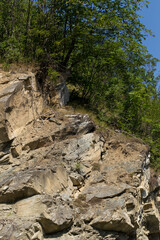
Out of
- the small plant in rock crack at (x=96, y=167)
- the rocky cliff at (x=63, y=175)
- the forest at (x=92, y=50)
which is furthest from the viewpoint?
the forest at (x=92, y=50)

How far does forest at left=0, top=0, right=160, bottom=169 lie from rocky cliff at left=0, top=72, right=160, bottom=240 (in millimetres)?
1716

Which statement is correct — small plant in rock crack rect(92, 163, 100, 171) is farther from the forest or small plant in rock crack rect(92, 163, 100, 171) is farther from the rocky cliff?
the forest

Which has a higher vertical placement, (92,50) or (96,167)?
(92,50)

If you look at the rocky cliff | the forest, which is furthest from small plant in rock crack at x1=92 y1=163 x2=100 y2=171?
the forest

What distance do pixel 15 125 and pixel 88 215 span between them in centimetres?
372

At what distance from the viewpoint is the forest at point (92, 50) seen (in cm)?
1168

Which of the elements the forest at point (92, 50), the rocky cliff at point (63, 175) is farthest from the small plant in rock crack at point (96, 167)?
the forest at point (92, 50)

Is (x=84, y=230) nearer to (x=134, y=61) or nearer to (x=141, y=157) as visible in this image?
(x=141, y=157)

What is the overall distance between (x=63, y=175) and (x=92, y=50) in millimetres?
7047

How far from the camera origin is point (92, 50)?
42.8 ft

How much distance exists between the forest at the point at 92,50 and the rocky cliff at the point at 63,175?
1.72 metres

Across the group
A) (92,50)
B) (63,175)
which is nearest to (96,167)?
(63,175)

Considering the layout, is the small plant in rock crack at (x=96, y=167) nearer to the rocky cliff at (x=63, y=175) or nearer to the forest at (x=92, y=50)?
the rocky cliff at (x=63, y=175)

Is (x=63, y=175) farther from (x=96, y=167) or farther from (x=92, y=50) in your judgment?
(x=92, y=50)
